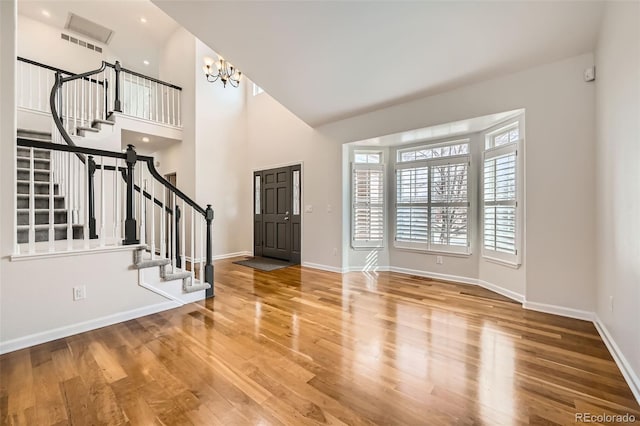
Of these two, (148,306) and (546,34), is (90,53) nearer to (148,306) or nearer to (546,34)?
(148,306)

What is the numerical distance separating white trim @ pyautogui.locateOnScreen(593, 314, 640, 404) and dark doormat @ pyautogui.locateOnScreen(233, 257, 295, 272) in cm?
441

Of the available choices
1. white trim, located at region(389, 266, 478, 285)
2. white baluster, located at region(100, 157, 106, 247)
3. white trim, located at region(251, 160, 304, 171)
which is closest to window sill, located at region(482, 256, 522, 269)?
white trim, located at region(389, 266, 478, 285)

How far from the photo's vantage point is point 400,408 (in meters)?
1.54

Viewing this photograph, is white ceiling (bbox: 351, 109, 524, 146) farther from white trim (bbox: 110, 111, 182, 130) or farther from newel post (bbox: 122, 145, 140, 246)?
white trim (bbox: 110, 111, 182, 130)

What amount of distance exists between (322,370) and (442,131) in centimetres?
359

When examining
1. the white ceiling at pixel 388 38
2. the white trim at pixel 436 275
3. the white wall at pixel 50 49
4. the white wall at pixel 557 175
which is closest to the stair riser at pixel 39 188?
the white ceiling at pixel 388 38

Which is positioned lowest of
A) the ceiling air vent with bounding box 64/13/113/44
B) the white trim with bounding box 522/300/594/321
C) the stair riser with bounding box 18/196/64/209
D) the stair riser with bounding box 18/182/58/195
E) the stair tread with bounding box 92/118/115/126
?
the white trim with bounding box 522/300/594/321

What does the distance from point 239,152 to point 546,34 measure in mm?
5977

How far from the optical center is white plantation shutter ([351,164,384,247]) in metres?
→ 4.91

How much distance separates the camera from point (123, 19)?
19.4 ft

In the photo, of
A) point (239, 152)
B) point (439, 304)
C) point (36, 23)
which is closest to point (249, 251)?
point (239, 152)

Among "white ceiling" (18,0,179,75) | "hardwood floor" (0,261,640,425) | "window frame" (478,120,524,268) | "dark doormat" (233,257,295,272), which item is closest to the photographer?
"hardwood floor" (0,261,640,425)

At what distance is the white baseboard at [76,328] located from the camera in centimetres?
218

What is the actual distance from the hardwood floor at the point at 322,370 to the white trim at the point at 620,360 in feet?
0.15
